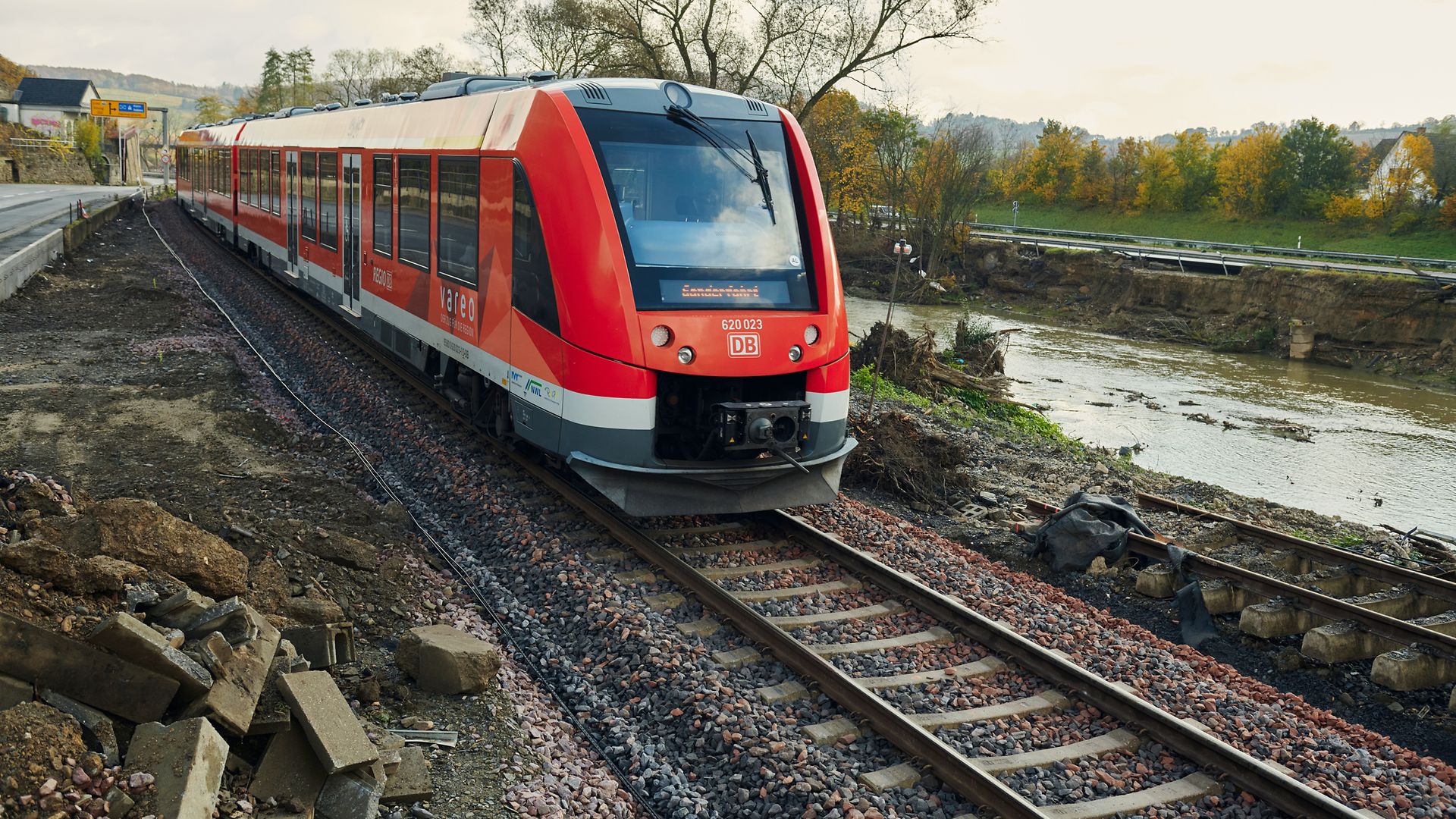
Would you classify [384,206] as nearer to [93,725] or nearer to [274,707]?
[274,707]

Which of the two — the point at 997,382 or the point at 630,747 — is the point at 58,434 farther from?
the point at 997,382

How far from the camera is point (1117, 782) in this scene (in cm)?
545

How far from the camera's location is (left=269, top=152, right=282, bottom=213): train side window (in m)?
18.7

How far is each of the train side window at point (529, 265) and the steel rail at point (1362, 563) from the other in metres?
7.02

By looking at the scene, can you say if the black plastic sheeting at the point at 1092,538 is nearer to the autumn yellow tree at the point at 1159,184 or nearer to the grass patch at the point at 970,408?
the grass patch at the point at 970,408

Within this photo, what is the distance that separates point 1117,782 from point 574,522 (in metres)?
4.65

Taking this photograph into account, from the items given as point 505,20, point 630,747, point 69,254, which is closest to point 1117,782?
point 630,747

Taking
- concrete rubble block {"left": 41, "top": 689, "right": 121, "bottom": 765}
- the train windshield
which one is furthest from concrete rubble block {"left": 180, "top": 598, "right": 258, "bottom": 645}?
the train windshield

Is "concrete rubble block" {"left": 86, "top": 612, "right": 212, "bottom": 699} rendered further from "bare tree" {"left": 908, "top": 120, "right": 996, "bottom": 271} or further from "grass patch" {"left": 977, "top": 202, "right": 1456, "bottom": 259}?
"grass patch" {"left": 977, "top": 202, "right": 1456, "bottom": 259}

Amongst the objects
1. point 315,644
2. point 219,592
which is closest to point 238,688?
point 315,644

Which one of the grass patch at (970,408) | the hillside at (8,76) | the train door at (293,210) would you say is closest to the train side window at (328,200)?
the train door at (293,210)

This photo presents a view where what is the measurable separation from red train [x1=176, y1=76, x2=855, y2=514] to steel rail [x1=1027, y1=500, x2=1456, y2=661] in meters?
2.86

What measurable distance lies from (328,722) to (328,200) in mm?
11845

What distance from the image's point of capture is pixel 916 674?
6.45 metres
